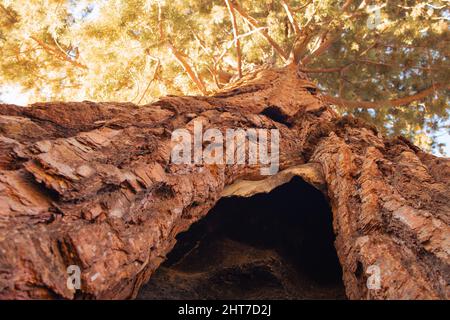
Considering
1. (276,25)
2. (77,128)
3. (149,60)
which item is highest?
(276,25)

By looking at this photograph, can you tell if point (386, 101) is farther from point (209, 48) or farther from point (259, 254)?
point (259, 254)

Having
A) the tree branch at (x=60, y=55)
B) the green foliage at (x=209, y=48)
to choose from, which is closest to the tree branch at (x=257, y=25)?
the green foliage at (x=209, y=48)

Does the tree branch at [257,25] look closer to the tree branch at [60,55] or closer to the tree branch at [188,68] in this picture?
the tree branch at [188,68]

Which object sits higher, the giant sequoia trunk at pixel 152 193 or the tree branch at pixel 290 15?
the tree branch at pixel 290 15

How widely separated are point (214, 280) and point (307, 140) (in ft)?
5.97

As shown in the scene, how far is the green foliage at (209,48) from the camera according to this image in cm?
602

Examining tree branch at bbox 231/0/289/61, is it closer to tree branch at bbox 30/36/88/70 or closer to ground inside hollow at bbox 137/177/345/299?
ground inside hollow at bbox 137/177/345/299

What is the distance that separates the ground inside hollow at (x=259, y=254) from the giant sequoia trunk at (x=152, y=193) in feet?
1.36

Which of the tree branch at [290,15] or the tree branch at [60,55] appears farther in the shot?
the tree branch at [60,55]

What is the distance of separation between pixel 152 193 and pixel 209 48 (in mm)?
4477

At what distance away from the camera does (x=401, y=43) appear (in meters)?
7.30

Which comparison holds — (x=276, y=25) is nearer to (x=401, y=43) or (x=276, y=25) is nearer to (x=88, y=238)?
(x=401, y=43)
